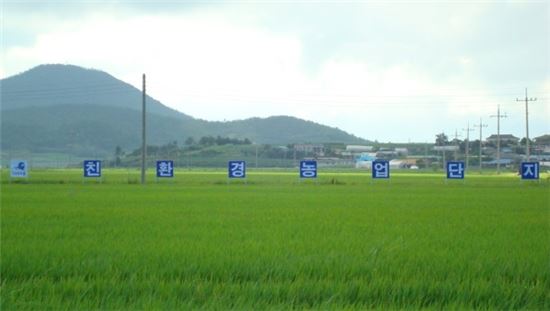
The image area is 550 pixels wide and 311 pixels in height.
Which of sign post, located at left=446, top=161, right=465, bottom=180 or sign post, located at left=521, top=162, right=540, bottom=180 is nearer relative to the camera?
sign post, located at left=521, top=162, right=540, bottom=180

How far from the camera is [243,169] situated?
40.1 meters

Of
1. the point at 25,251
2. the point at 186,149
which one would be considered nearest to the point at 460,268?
the point at 25,251

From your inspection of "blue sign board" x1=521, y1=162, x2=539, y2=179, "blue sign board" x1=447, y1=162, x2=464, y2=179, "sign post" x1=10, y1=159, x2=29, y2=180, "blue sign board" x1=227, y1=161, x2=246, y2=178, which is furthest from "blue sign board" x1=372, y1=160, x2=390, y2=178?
"sign post" x1=10, y1=159, x2=29, y2=180

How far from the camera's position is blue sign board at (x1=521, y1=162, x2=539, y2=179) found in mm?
38250

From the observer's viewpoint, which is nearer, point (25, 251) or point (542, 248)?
point (25, 251)

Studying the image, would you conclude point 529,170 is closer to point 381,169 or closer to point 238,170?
point 381,169

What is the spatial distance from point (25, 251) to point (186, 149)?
289ft

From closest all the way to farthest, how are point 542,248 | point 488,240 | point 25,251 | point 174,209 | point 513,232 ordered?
point 25,251 → point 542,248 → point 488,240 → point 513,232 → point 174,209

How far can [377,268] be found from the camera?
23.7 feet

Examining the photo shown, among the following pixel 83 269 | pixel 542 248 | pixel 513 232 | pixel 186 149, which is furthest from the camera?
pixel 186 149

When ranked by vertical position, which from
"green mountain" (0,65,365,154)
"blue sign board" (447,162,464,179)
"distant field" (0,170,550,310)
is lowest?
"distant field" (0,170,550,310)

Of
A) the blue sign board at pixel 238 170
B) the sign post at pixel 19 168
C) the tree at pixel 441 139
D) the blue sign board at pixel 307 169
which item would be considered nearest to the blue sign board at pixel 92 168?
the sign post at pixel 19 168

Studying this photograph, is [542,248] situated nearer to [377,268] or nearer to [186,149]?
[377,268]

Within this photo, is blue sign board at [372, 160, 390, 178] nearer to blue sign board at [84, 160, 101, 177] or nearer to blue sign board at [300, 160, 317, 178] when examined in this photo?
blue sign board at [300, 160, 317, 178]
